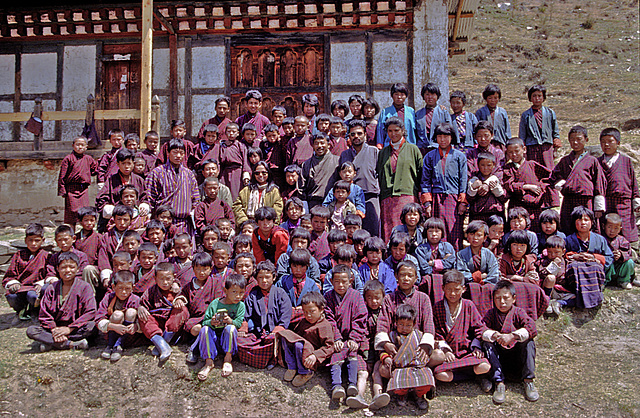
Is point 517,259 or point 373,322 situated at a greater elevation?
point 517,259

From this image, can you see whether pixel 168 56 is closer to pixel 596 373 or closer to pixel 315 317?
pixel 315 317

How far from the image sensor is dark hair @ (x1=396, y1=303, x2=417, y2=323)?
466 cm

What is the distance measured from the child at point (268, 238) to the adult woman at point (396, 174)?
126 centimetres

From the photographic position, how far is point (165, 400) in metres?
4.66

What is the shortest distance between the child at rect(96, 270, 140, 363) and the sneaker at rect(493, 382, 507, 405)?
10.7 feet

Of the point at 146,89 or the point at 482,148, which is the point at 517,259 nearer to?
the point at 482,148

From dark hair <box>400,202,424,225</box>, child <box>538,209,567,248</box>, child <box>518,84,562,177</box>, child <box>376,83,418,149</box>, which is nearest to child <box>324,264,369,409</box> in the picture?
dark hair <box>400,202,424,225</box>

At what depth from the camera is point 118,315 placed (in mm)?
5082

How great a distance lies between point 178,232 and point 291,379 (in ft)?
7.51

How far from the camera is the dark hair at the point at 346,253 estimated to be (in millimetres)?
5207

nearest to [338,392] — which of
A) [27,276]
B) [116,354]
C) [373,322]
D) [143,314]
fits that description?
[373,322]

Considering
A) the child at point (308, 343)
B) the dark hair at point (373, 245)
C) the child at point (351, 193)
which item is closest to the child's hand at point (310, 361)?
the child at point (308, 343)

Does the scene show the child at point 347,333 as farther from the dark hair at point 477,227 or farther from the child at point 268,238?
the dark hair at point 477,227

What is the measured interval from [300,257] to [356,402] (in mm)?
1423
